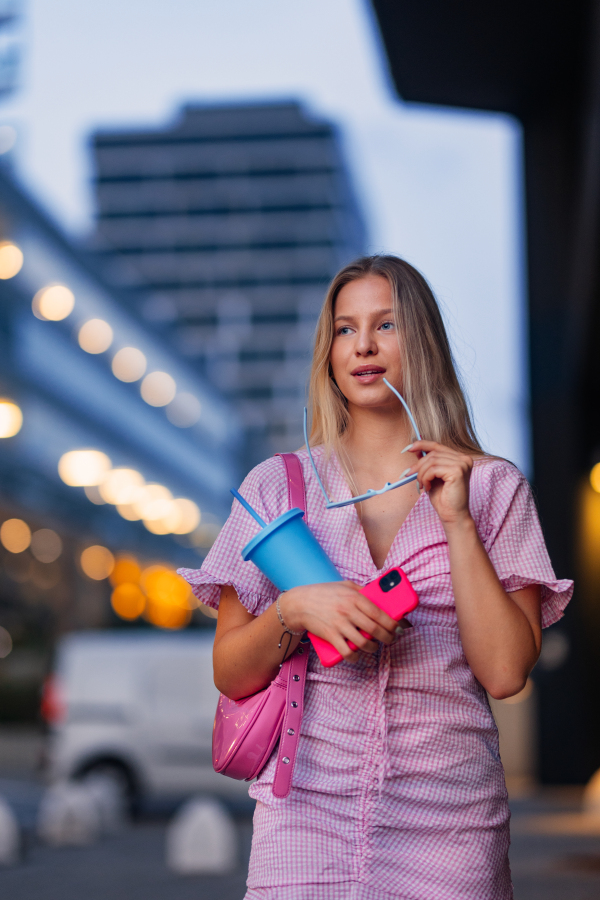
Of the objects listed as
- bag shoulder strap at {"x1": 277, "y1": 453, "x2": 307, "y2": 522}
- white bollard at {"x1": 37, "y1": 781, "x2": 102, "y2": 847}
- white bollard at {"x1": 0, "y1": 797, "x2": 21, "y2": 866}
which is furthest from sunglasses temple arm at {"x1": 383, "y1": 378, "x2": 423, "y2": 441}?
white bollard at {"x1": 37, "y1": 781, "x2": 102, "y2": 847}

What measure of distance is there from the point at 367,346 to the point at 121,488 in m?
36.3

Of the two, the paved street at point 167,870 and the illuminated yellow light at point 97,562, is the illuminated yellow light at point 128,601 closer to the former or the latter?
the illuminated yellow light at point 97,562

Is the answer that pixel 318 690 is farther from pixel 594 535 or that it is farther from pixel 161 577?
pixel 161 577

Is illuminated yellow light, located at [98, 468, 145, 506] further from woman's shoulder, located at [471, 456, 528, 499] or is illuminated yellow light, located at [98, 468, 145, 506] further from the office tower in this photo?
the office tower

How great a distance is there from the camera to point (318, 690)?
196 cm

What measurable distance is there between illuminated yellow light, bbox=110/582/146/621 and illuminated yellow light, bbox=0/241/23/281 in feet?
45.1

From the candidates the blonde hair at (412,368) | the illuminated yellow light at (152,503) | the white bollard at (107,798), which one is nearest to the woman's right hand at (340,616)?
the blonde hair at (412,368)

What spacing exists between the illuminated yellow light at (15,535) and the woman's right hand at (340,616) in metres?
29.8

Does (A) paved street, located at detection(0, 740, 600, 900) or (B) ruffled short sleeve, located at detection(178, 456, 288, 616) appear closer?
(B) ruffled short sleeve, located at detection(178, 456, 288, 616)

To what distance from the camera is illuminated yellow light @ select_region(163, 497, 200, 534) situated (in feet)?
139

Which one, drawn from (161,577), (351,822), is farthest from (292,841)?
(161,577)

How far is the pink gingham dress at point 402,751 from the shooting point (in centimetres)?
184

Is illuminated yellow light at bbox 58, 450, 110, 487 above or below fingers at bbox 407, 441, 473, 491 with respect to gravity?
above

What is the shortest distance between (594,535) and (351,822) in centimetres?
1213
